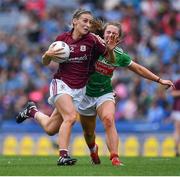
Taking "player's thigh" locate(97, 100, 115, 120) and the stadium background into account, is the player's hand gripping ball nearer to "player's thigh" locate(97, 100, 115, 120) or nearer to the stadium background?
"player's thigh" locate(97, 100, 115, 120)

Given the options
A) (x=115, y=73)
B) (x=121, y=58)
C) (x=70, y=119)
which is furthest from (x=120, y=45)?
(x=70, y=119)

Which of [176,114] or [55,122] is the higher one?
[176,114]

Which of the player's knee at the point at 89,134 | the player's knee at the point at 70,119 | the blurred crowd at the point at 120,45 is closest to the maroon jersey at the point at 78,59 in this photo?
the player's knee at the point at 70,119

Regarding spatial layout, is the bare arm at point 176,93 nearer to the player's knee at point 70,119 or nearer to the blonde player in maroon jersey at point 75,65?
the blonde player in maroon jersey at point 75,65

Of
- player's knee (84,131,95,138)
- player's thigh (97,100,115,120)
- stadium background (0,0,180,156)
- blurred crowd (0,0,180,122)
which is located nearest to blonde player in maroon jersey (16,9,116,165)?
player's thigh (97,100,115,120)

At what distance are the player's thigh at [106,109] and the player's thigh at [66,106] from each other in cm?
56

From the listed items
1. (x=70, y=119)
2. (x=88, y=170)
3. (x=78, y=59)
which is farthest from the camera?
(x=78, y=59)

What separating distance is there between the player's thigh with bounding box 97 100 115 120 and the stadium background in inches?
292

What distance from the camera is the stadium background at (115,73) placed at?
20.5 metres

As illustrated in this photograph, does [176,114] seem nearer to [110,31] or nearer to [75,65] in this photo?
[110,31]

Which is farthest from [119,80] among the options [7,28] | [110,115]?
[110,115]

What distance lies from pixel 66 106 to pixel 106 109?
77cm

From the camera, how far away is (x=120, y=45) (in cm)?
2100

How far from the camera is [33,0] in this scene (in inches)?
1107
